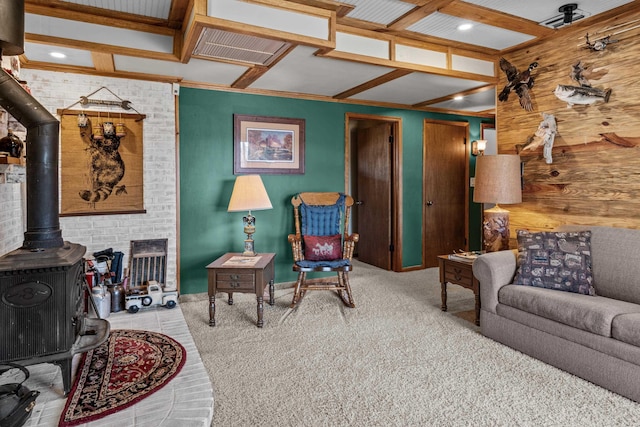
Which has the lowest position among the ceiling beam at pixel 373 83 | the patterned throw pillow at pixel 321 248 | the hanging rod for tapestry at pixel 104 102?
the patterned throw pillow at pixel 321 248

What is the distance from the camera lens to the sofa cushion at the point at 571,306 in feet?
7.32

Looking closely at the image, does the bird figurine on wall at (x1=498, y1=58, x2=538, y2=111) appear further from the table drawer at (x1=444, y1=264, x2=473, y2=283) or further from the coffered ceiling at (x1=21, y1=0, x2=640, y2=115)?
the table drawer at (x1=444, y1=264, x2=473, y2=283)

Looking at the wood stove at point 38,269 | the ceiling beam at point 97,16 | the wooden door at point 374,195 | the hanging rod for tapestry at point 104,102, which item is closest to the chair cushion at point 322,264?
the wooden door at point 374,195

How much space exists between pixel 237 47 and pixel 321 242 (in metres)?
2.00

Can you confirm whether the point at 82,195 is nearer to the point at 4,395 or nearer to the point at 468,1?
the point at 4,395

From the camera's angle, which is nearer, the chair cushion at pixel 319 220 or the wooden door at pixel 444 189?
the chair cushion at pixel 319 220

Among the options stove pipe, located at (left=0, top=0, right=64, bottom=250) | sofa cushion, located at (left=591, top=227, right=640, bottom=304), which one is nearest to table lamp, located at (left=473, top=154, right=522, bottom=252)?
sofa cushion, located at (left=591, top=227, right=640, bottom=304)

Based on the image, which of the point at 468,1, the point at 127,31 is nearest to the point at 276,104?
the point at 127,31

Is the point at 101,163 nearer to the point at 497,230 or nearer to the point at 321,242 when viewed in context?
the point at 321,242

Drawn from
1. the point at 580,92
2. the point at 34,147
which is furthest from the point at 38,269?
the point at 580,92

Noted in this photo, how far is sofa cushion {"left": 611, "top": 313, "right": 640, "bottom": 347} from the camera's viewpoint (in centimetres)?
206

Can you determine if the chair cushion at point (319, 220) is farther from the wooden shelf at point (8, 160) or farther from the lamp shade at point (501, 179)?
the wooden shelf at point (8, 160)

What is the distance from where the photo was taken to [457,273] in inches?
136

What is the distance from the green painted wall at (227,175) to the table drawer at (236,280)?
1.07 m
